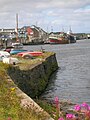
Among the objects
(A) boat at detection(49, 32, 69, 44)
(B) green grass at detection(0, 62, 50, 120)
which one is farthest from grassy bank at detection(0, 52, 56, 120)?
(A) boat at detection(49, 32, 69, 44)

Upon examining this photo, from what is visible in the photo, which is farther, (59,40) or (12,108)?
(59,40)

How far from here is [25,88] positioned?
2112cm

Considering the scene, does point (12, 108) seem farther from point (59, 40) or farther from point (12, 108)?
point (59, 40)

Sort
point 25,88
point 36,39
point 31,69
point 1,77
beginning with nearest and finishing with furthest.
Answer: point 1,77 < point 25,88 < point 31,69 < point 36,39

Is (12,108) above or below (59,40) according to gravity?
above

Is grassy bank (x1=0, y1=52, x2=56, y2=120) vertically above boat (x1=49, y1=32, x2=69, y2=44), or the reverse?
grassy bank (x1=0, y1=52, x2=56, y2=120)

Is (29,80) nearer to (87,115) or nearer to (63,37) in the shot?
(87,115)

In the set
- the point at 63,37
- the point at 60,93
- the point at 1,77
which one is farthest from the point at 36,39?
the point at 1,77

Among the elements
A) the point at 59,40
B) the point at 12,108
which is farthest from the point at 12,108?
the point at 59,40

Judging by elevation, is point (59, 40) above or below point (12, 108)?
below

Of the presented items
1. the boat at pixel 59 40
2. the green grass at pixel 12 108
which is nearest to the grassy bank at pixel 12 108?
the green grass at pixel 12 108

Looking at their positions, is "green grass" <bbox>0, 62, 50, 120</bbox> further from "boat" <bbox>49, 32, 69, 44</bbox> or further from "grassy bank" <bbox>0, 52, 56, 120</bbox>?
"boat" <bbox>49, 32, 69, 44</bbox>

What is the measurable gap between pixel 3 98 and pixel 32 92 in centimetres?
1160

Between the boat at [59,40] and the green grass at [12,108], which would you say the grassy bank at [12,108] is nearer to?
the green grass at [12,108]
